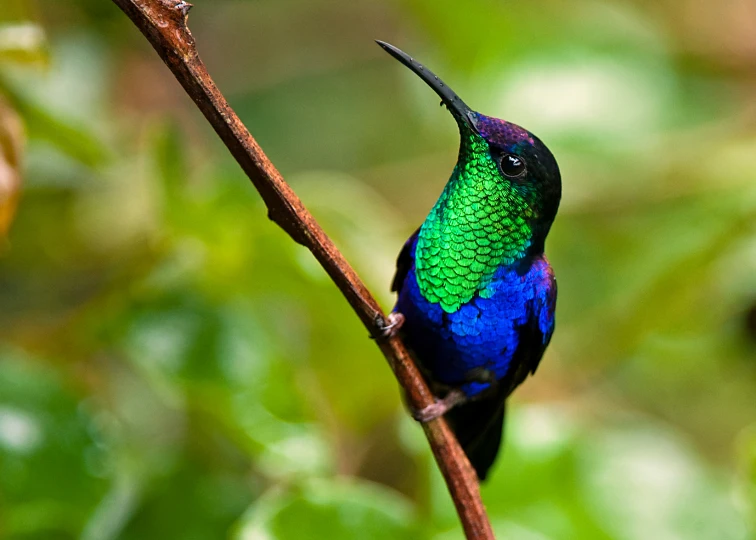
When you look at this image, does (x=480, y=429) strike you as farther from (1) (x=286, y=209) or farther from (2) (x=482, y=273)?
(1) (x=286, y=209)

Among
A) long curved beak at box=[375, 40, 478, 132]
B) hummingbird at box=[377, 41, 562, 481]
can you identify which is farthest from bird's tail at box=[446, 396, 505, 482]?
long curved beak at box=[375, 40, 478, 132]

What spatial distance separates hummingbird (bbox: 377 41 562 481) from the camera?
129cm

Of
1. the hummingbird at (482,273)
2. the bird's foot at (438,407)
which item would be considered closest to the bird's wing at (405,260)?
the hummingbird at (482,273)

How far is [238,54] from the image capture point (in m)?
3.35

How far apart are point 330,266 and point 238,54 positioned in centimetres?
250

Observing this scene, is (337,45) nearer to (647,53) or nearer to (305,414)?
(647,53)

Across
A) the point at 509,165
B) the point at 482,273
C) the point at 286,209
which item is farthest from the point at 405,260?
the point at 286,209

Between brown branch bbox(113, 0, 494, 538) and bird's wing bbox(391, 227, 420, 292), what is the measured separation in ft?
0.91

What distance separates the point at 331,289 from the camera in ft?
5.89

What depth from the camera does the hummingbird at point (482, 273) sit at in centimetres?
129

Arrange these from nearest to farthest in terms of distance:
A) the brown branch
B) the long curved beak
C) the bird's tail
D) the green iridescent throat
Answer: the brown branch, the long curved beak, the green iridescent throat, the bird's tail

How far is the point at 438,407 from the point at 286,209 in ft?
1.39

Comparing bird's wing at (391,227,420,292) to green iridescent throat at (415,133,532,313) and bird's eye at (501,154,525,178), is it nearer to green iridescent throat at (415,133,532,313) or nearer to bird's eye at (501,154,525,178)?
green iridescent throat at (415,133,532,313)

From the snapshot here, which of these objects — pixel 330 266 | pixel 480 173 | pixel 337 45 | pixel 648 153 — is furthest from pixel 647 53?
pixel 330 266
